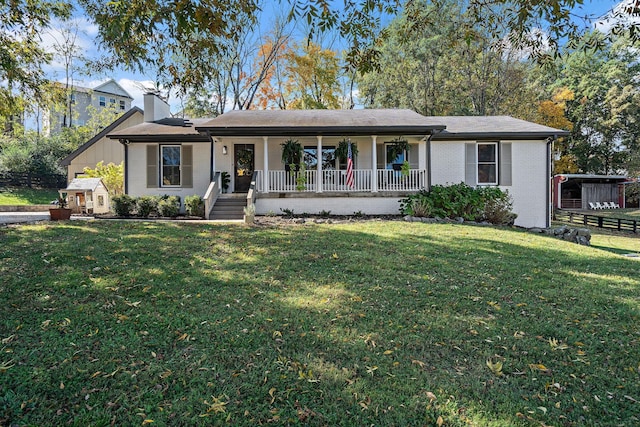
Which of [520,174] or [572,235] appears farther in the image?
[520,174]

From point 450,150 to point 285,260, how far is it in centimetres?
935

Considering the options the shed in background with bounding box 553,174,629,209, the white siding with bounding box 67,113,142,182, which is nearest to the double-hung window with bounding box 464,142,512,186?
the white siding with bounding box 67,113,142,182

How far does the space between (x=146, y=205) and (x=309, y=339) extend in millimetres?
10240

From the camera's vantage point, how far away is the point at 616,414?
7.66ft

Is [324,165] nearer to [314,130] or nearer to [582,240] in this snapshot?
[314,130]

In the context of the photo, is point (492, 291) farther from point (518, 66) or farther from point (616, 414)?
point (518, 66)

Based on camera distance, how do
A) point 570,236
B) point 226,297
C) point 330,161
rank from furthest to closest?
point 330,161 → point 570,236 → point 226,297

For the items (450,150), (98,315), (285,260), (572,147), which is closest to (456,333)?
(285,260)

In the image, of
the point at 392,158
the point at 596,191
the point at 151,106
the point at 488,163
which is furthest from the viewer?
the point at 596,191

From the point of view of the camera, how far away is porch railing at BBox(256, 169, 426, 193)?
12.2 meters

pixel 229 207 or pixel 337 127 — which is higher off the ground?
pixel 337 127

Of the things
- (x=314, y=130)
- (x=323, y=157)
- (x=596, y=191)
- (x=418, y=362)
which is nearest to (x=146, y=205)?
(x=314, y=130)

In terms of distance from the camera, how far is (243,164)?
1371cm

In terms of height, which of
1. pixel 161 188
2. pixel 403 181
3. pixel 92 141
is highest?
pixel 92 141
